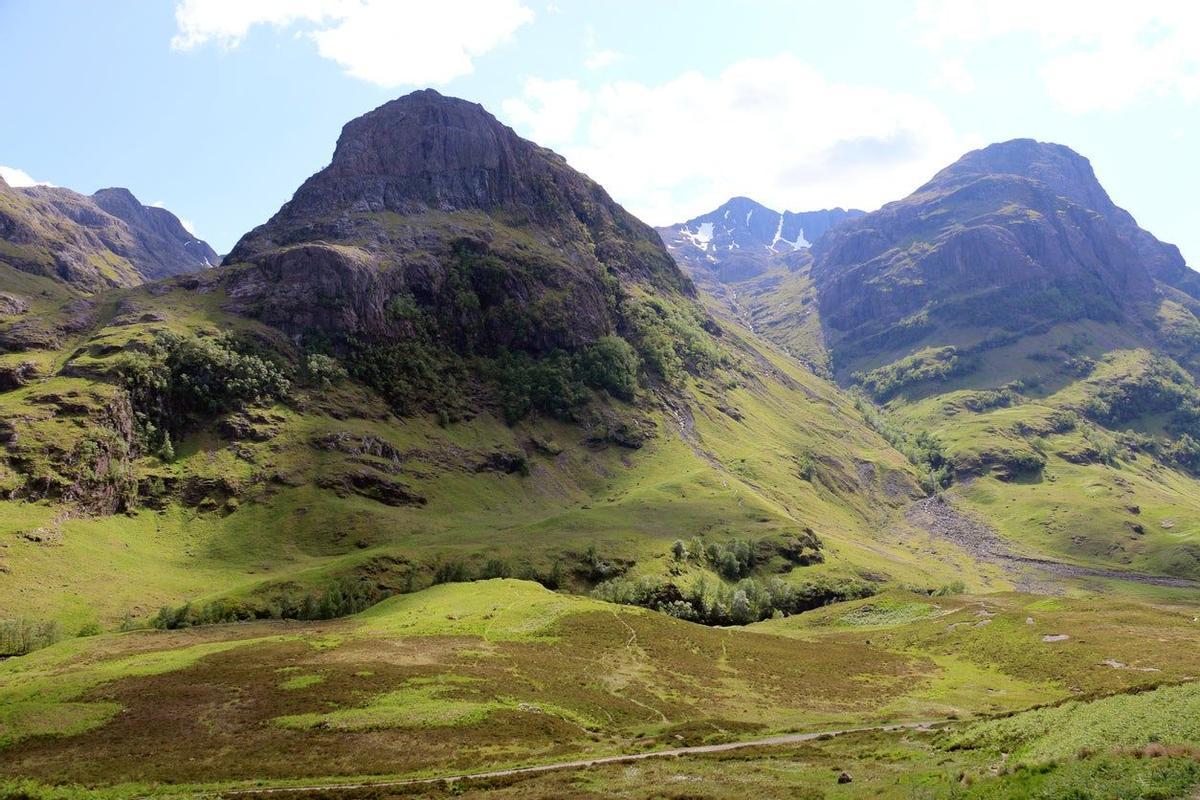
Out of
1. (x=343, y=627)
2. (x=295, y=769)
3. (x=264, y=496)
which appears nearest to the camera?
(x=295, y=769)

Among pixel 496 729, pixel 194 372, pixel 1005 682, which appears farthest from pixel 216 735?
pixel 194 372

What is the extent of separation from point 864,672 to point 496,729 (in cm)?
4872

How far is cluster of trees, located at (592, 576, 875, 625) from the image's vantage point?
14738 cm

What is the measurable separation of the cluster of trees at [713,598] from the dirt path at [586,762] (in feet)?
283

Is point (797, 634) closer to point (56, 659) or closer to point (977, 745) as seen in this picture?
point (977, 745)

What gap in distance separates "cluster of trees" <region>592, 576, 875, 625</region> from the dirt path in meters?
86.2

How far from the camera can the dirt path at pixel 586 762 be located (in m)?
46.9

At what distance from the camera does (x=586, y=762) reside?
52719 millimetres

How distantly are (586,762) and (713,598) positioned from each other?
103773mm

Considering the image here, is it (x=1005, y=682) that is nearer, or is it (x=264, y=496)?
(x=1005, y=682)

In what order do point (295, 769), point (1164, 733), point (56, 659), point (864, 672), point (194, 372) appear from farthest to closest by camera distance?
point (194, 372) → point (864, 672) → point (56, 659) → point (295, 769) → point (1164, 733)

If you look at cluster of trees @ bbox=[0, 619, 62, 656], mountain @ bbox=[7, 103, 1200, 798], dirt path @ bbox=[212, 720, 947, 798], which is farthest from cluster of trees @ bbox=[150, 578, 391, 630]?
dirt path @ bbox=[212, 720, 947, 798]

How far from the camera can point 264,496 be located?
16738 cm

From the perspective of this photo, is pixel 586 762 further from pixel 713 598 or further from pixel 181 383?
pixel 181 383
